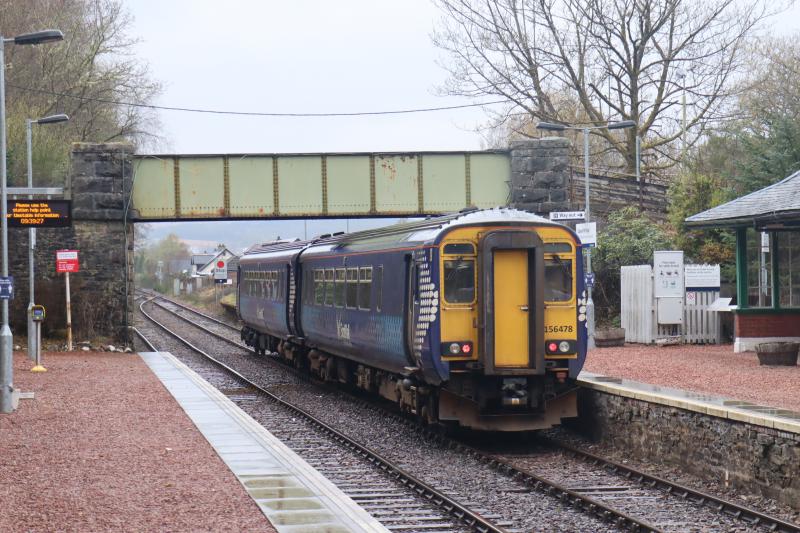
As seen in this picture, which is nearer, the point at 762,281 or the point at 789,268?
the point at 789,268

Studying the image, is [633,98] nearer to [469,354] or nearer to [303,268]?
[303,268]

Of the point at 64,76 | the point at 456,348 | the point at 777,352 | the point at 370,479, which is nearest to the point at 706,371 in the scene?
the point at 777,352

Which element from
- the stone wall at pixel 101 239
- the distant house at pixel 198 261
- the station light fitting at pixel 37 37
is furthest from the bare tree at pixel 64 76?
the distant house at pixel 198 261

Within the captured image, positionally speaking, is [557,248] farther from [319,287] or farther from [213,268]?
[213,268]

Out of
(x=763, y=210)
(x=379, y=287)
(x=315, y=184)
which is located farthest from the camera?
(x=315, y=184)

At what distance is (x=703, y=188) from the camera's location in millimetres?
35688

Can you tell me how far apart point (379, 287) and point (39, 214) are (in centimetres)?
1061

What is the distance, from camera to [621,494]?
12047 millimetres

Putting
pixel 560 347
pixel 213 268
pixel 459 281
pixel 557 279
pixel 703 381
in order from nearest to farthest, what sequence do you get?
pixel 459 281
pixel 560 347
pixel 557 279
pixel 703 381
pixel 213 268

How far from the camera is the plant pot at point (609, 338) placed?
2877cm

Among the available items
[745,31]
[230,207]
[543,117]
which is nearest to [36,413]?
[230,207]

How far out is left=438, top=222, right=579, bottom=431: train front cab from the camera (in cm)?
1484

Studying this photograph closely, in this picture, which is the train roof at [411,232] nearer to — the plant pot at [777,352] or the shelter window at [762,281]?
the plant pot at [777,352]

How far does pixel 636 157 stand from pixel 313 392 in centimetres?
2480
